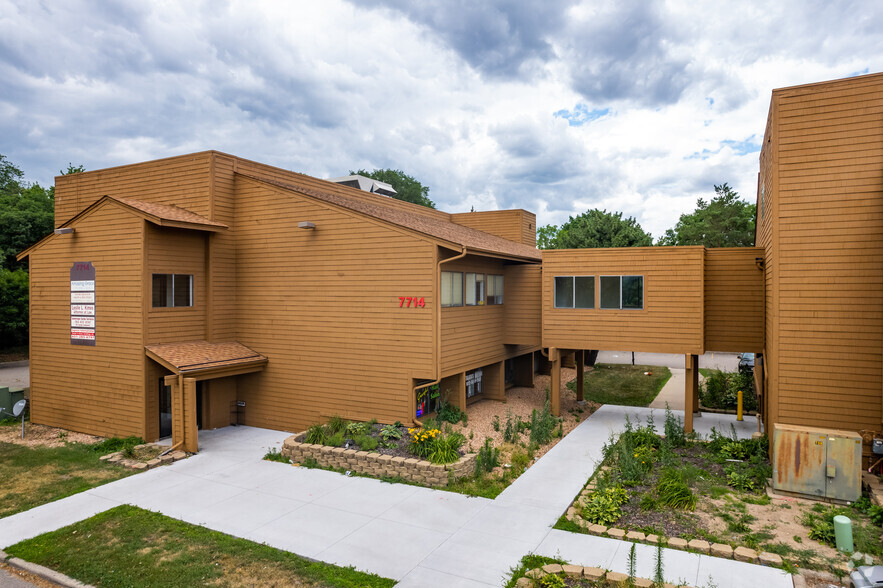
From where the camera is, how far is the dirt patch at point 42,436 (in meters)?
13.8

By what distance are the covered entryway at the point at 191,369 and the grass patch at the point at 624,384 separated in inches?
478

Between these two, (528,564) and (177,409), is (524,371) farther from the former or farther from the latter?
(528,564)

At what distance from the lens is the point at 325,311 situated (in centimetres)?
1459

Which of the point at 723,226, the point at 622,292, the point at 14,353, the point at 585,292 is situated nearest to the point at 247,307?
the point at 585,292

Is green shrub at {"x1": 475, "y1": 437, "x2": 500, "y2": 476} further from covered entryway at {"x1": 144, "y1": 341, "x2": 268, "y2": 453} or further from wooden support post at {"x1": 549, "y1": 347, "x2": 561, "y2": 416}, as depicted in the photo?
covered entryway at {"x1": 144, "y1": 341, "x2": 268, "y2": 453}

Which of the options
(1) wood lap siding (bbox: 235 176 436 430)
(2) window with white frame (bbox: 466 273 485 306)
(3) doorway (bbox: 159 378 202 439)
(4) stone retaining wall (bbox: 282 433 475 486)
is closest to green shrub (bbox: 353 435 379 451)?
(4) stone retaining wall (bbox: 282 433 475 486)

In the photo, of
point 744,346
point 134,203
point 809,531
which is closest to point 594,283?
point 744,346

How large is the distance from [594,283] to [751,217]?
40650mm

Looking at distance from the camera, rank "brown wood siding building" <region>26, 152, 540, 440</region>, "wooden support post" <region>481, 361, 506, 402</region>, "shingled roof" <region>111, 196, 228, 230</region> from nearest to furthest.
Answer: "shingled roof" <region>111, 196, 228, 230</region> < "brown wood siding building" <region>26, 152, 540, 440</region> < "wooden support post" <region>481, 361, 506, 402</region>

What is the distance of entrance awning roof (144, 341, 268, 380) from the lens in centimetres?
1299

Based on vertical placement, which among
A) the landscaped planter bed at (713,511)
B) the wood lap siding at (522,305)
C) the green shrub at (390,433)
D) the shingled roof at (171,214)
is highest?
the shingled roof at (171,214)

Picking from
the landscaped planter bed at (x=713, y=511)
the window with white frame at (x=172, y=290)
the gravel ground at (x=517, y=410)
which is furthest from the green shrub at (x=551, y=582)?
the window with white frame at (x=172, y=290)

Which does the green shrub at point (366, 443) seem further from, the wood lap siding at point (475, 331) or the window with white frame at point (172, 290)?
the window with white frame at point (172, 290)

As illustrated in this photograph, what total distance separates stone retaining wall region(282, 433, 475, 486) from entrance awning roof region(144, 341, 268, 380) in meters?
3.14
